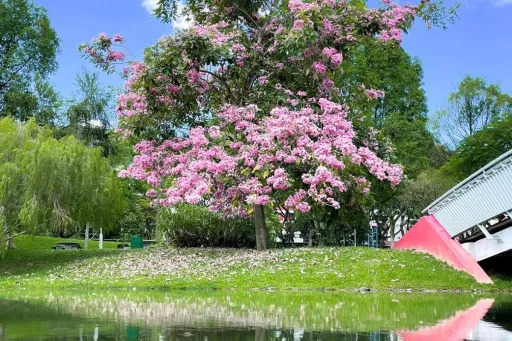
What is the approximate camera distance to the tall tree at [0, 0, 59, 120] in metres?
43.2

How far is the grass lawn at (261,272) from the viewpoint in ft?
56.9

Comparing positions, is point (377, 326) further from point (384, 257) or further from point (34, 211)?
point (34, 211)

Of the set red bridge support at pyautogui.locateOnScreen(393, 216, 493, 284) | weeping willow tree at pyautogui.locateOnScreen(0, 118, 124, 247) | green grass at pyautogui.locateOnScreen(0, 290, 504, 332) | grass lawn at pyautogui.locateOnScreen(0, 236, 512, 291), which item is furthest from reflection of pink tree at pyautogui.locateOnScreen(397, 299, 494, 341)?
weeping willow tree at pyautogui.locateOnScreen(0, 118, 124, 247)

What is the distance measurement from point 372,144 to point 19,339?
59.8 ft

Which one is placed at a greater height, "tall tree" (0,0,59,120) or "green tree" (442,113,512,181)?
"tall tree" (0,0,59,120)

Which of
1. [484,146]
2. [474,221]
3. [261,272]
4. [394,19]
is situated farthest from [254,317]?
[484,146]

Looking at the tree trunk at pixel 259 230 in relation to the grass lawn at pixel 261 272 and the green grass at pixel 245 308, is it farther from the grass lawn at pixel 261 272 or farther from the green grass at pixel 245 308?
the green grass at pixel 245 308

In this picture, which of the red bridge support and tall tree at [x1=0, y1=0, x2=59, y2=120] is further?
tall tree at [x1=0, y1=0, x2=59, y2=120]

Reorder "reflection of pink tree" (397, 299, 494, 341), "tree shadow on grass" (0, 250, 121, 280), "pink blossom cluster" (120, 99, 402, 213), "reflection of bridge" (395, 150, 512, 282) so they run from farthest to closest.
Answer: "tree shadow on grass" (0, 250, 121, 280)
"pink blossom cluster" (120, 99, 402, 213)
"reflection of bridge" (395, 150, 512, 282)
"reflection of pink tree" (397, 299, 494, 341)

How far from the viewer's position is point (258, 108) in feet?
70.7

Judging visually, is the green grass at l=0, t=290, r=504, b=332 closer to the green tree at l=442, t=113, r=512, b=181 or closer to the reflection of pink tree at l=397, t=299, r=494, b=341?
the reflection of pink tree at l=397, t=299, r=494, b=341

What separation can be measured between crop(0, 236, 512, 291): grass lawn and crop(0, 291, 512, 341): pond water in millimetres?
2118

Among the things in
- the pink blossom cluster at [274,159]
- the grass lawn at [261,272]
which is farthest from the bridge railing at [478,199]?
the pink blossom cluster at [274,159]

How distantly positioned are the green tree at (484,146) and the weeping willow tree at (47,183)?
15742mm
